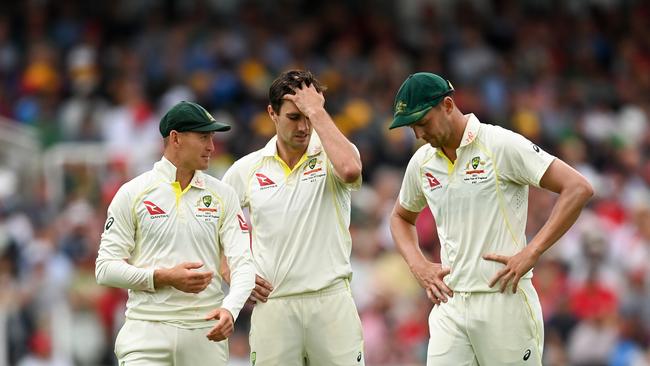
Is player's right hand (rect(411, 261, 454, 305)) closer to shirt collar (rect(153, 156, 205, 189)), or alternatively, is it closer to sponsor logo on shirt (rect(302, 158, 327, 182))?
sponsor logo on shirt (rect(302, 158, 327, 182))

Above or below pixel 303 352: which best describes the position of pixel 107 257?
above

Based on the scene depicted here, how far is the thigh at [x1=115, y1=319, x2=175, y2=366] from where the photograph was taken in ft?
27.5

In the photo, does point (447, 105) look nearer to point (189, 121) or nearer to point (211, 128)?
point (211, 128)

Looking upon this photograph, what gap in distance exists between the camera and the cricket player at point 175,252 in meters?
8.37

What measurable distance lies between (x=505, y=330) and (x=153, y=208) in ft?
7.71

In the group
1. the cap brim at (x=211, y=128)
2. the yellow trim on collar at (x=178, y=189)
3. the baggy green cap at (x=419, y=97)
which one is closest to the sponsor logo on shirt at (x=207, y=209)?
the yellow trim on collar at (x=178, y=189)

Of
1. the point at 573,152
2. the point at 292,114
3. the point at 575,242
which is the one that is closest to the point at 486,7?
the point at 573,152

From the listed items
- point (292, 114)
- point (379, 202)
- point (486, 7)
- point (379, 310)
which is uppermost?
point (486, 7)

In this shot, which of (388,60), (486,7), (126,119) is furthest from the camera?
(486,7)

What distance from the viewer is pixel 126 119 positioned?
18.5 m

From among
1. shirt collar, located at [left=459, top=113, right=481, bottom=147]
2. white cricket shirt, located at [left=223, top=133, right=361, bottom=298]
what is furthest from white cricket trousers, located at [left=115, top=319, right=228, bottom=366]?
shirt collar, located at [left=459, top=113, right=481, bottom=147]

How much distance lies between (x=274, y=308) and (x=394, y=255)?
7819 millimetres

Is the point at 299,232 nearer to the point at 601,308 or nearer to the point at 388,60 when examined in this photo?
the point at 601,308

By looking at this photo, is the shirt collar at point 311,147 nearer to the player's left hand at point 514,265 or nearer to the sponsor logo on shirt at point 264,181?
the sponsor logo on shirt at point 264,181
